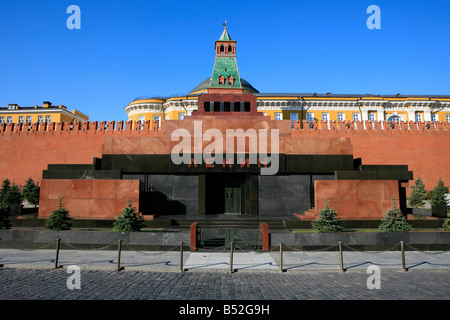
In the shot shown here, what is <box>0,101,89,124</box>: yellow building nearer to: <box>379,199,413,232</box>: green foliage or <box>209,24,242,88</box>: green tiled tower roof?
<box>209,24,242,88</box>: green tiled tower roof

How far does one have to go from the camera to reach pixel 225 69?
89.5ft

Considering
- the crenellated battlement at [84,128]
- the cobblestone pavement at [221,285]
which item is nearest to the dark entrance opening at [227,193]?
the cobblestone pavement at [221,285]

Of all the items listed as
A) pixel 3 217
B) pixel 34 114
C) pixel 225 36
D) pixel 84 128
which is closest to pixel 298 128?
pixel 225 36

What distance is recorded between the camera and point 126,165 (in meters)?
19.0

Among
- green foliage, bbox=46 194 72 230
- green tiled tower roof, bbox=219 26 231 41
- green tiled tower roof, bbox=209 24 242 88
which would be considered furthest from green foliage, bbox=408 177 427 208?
green foliage, bbox=46 194 72 230

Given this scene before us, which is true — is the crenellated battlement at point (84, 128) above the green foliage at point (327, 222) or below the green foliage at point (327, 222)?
above

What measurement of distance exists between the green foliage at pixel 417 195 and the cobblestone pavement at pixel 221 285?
20.3 meters

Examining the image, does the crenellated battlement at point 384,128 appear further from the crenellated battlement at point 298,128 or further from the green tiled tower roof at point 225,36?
the green tiled tower roof at point 225,36

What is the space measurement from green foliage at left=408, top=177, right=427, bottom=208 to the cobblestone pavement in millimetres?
20252

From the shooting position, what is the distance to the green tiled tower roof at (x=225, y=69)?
26734 mm

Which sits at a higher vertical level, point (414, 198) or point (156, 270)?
point (414, 198)
